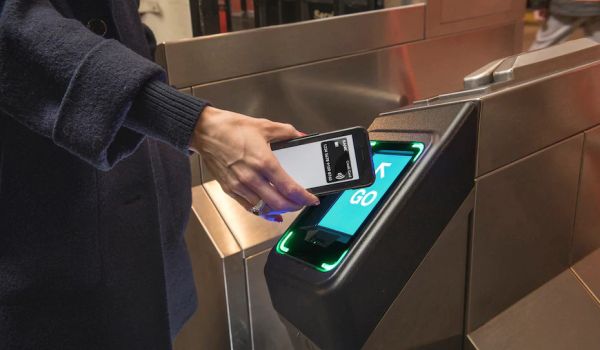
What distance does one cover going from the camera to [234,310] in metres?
0.94

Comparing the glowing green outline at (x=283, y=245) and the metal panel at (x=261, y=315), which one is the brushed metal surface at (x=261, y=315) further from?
the glowing green outline at (x=283, y=245)

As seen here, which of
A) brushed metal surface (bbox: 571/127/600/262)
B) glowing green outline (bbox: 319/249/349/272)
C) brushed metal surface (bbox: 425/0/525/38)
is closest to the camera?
glowing green outline (bbox: 319/249/349/272)

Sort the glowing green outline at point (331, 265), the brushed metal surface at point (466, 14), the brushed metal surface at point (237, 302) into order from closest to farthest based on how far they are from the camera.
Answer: the glowing green outline at point (331, 265) → the brushed metal surface at point (237, 302) → the brushed metal surface at point (466, 14)

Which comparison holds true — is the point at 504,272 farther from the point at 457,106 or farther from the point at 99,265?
the point at 99,265

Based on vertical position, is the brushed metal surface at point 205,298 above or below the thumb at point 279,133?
below

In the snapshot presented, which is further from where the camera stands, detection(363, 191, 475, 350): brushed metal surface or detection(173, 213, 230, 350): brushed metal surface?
detection(173, 213, 230, 350): brushed metal surface

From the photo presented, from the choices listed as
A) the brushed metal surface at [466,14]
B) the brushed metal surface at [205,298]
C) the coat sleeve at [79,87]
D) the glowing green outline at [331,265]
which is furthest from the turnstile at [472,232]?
the brushed metal surface at [466,14]

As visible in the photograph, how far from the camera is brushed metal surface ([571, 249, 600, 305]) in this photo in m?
0.81

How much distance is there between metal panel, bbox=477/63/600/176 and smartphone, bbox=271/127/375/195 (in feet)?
0.60

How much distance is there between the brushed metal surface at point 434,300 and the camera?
0.62 meters

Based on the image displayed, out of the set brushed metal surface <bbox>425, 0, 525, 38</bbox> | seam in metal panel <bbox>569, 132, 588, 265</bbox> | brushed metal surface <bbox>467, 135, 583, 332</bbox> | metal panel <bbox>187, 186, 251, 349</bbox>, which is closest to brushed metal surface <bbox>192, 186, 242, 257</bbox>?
metal panel <bbox>187, 186, 251, 349</bbox>

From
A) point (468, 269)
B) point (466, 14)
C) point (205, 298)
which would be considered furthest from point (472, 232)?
point (466, 14)

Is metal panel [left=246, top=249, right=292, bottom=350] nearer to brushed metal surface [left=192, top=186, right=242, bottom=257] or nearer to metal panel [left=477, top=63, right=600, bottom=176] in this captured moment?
brushed metal surface [left=192, top=186, right=242, bottom=257]

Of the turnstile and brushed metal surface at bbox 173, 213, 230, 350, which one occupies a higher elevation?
the turnstile
